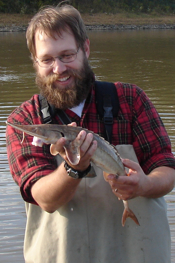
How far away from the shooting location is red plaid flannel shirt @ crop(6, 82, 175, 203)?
2.81 meters

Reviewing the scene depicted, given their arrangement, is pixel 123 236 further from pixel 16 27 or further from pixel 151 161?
pixel 16 27

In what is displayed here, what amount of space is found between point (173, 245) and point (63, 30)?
3.06 m

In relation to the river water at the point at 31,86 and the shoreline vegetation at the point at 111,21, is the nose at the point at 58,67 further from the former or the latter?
the shoreline vegetation at the point at 111,21

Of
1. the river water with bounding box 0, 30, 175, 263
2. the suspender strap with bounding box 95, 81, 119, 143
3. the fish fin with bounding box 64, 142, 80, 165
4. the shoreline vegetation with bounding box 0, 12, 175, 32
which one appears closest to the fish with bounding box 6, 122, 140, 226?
the fish fin with bounding box 64, 142, 80, 165

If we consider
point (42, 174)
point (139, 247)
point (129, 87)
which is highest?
point (129, 87)

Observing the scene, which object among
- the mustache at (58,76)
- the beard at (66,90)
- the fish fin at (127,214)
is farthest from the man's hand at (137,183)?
the mustache at (58,76)

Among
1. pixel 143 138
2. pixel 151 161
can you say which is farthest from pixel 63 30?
pixel 151 161

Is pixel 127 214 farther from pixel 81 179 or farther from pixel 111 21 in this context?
pixel 111 21

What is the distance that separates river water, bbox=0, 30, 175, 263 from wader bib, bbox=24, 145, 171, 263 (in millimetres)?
1877

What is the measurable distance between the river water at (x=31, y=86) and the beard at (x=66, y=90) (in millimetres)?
2369

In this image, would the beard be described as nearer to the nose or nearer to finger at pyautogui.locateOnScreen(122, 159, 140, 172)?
the nose

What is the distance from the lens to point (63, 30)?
115 inches

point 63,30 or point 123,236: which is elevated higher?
point 63,30

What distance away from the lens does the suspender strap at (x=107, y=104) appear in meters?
2.94
